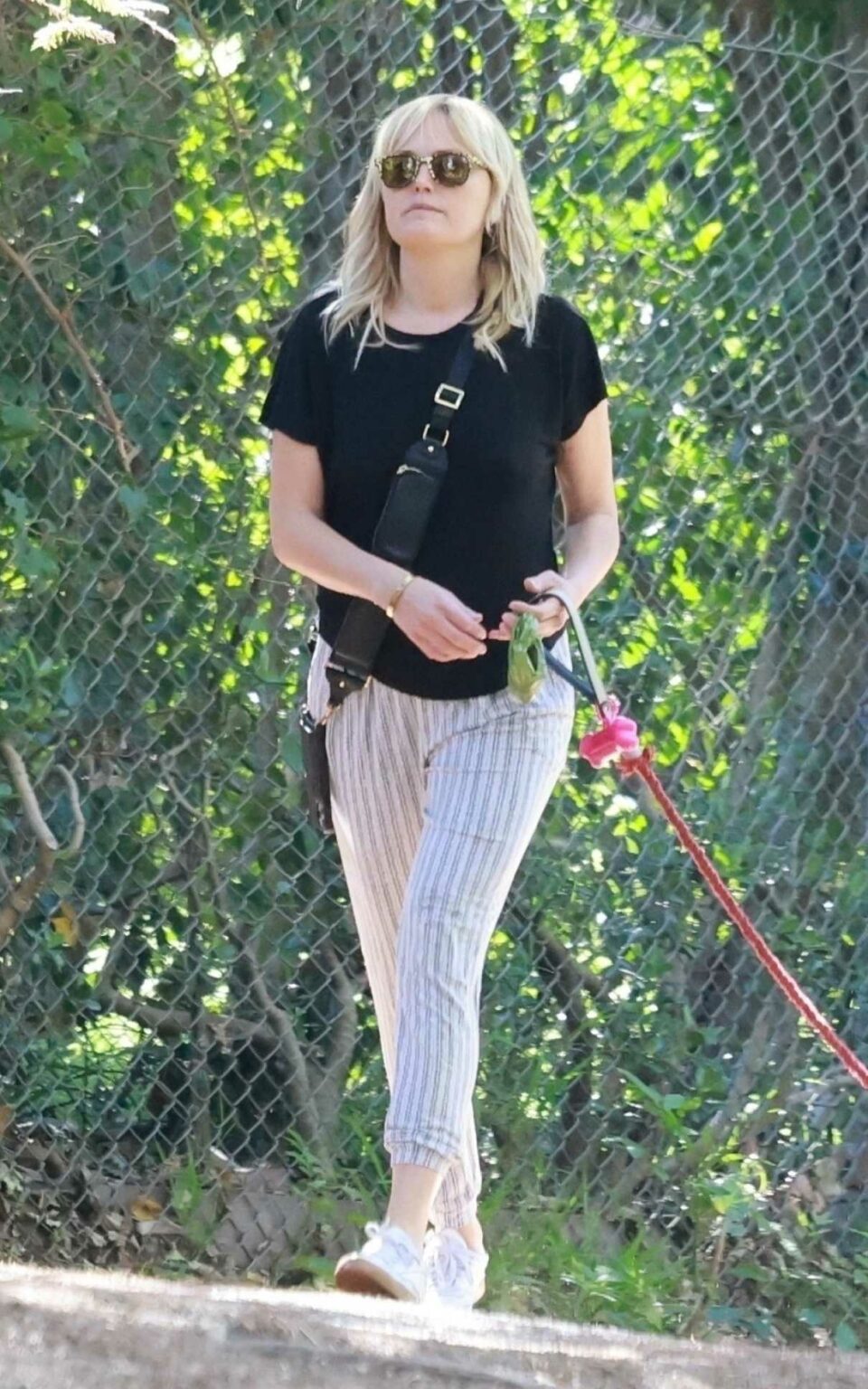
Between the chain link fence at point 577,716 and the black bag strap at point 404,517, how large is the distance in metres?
1.33

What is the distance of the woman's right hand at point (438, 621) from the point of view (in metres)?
3.03

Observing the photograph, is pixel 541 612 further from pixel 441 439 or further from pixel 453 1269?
pixel 453 1269

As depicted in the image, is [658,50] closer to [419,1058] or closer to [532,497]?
[532,497]

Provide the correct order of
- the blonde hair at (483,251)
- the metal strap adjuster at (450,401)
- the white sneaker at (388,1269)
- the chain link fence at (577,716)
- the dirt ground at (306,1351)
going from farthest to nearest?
the chain link fence at (577,716)
the blonde hair at (483,251)
the metal strap adjuster at (450,401)
the white sneaker at (388,1269)
the dirt ground at (306,1351)

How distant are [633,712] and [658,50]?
5.18ft

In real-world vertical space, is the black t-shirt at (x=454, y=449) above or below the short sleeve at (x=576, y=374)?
below

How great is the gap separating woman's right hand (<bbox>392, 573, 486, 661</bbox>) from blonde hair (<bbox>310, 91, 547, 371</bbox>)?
0.42 metres

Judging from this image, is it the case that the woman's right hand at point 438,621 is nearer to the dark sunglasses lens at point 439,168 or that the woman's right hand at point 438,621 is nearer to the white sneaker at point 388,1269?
Answer: the dark sunglasses lens at point 439,168

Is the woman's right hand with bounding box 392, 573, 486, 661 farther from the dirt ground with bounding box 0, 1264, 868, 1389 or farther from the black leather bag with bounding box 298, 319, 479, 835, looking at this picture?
the dirt ground with bounding box 0, 1264, 868, 1389

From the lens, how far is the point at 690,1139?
484 centimetres

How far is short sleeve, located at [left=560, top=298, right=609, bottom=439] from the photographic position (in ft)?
10.8

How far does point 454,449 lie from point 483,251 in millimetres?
403

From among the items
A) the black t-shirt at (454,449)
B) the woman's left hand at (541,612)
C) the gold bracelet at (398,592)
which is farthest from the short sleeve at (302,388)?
the woman's left hand at (541,612)

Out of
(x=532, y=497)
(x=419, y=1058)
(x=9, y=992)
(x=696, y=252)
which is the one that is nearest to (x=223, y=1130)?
A: (x=9, y=992)
